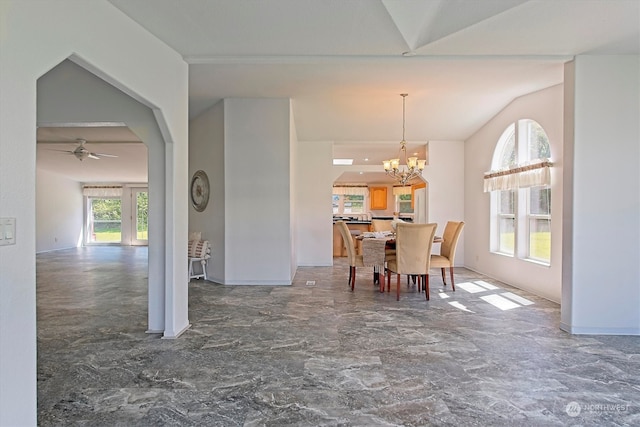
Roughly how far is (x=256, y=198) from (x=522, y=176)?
3.76m

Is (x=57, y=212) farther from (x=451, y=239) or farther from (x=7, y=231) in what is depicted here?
(x=7, y=231)

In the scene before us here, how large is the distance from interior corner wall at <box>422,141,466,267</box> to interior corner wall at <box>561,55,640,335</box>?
3.63 m

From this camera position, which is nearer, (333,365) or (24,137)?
(24,137)

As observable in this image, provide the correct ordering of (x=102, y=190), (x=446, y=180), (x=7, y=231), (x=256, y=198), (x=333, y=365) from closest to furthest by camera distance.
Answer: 1. (x=7, y=231)
2. (x=333, y=365)
3. (x=256, y=198)
4. (x=446, y=180)
5. (x=102, y=190)

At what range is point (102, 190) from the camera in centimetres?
1205

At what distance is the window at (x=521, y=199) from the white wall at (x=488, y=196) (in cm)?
13

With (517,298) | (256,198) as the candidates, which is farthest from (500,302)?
(256,198)

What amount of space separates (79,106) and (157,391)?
267 cm

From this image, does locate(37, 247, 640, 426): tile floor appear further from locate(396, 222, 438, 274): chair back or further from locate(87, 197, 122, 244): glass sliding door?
locate(87, 197, 122, 244): glass sliding door

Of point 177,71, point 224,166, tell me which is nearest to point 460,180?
point 224,166

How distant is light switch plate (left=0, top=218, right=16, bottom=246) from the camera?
4.71 ft

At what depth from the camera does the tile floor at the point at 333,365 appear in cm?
203

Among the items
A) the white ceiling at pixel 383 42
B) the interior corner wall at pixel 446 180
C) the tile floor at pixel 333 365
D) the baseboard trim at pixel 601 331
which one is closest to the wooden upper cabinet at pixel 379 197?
the interior corner wall at pixel 446 180

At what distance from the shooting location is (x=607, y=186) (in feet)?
10.9
